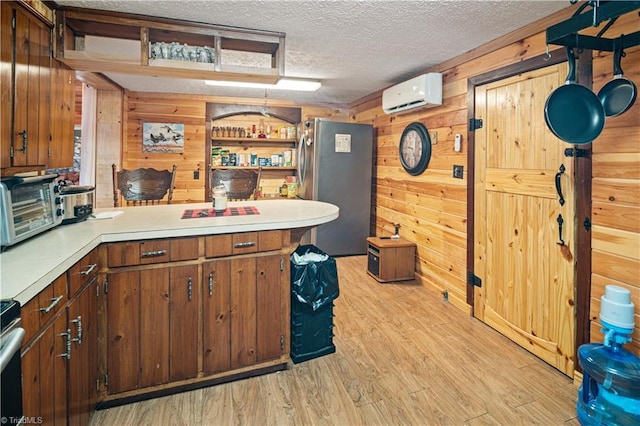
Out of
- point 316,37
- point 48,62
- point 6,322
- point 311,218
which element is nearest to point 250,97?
point 316,37

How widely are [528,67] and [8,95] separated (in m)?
3.12

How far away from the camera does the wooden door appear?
7.61 feet

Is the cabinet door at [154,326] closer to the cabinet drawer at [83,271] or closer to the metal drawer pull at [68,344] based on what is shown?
the cabinet drawer at [83,271]

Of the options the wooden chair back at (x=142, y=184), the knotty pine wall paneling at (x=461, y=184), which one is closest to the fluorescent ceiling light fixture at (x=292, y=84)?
the knotty pine wall paneling at (x=461, y=184)

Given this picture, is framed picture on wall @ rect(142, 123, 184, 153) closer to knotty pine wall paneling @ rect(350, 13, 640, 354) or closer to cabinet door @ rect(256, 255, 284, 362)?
knotty pine wall paneling @ rect(350, 13, 640, 354)

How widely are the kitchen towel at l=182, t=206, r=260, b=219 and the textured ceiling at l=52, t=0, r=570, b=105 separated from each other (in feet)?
4.40

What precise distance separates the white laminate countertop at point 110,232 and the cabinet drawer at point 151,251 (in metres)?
0.04

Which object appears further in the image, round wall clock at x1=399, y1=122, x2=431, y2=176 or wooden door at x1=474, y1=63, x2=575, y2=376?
round wall clock at x1=399, y1=122, x2=431, y2=176

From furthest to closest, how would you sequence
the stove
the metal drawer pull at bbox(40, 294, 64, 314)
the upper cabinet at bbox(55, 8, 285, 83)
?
the upper cabinet at bbox(55, 8, 285, 83) → the metal drawer pull at bbox(40, 294, 64, 314) → the stove

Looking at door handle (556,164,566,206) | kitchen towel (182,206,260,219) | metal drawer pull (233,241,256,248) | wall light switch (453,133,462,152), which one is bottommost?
metal drawer pull (233,241,256,248)

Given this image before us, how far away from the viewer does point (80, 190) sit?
2.17m

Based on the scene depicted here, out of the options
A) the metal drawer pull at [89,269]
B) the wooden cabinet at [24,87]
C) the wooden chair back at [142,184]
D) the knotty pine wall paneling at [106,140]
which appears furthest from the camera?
the knotty pine wall paneling at [106,140]

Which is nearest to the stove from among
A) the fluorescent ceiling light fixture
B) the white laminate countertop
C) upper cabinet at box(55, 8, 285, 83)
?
the white laminate countertop

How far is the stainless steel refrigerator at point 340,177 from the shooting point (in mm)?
4887
